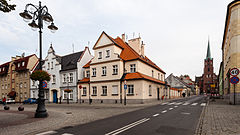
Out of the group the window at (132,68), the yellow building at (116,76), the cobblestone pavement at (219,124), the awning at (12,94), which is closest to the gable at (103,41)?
the yellow building at (116,76)

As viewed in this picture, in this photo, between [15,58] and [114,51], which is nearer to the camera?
[114,51]

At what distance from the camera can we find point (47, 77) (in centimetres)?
1113

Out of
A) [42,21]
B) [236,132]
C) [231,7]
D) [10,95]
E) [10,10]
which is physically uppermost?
[231,7]

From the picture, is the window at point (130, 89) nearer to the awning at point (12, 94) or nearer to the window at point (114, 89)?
the window at point (114, 89)

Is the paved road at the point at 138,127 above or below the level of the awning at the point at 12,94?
above

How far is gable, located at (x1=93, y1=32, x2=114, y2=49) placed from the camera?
25206 mm

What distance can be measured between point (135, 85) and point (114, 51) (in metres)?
6.82

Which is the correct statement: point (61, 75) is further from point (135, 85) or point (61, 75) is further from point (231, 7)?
point (231, 7)

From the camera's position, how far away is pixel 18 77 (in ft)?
134

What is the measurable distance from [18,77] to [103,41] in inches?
1208

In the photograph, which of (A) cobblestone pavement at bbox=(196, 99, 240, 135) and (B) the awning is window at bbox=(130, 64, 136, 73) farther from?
(B) the awning

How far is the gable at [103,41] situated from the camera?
2521 centimetres

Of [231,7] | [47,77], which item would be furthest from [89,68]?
[231,7]

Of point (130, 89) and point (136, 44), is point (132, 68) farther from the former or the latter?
point (136, 44)
